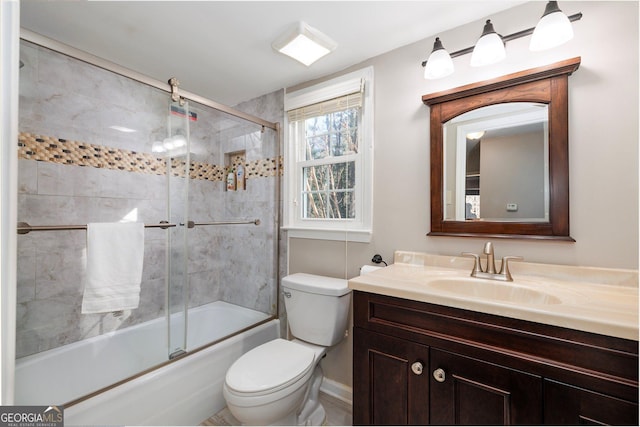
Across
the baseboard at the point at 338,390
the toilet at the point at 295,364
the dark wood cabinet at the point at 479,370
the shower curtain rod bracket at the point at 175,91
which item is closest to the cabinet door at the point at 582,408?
the dark wood cabinet at the point at 479,370

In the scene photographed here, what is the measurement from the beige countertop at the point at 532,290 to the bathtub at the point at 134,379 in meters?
1.12

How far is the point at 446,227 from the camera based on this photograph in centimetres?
152

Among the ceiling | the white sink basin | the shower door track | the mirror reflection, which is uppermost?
the ceiling

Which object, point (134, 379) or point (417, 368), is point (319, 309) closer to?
point (417, 368)

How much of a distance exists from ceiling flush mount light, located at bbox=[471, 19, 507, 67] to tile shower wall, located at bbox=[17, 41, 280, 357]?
4.88 feet

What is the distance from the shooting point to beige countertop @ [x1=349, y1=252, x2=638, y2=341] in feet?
2.75

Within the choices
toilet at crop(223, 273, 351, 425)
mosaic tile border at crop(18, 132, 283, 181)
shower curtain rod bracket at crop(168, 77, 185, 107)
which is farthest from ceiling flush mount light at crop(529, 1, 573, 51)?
shower curtain rod bracket at crop(168, 77, 185, 107)

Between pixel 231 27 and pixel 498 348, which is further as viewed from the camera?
pixel 231 27

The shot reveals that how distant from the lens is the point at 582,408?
2.67 feet

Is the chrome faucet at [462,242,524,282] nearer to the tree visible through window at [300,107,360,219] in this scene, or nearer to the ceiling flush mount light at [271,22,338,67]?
the tree visible through window at [300,107,360,219]

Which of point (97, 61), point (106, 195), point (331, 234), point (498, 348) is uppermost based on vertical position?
point (97, 61)

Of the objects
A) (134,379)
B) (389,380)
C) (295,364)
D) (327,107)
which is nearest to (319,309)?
(295,364)

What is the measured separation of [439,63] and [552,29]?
0.44 meters

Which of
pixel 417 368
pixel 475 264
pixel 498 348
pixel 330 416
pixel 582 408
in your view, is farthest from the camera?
pixel 330 416
